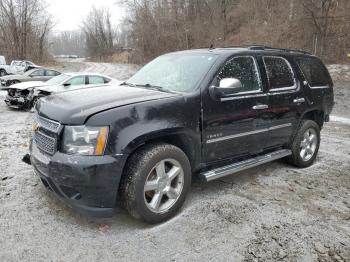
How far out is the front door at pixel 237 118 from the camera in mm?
3990

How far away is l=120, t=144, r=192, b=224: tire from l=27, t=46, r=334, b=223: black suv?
0.04 ft

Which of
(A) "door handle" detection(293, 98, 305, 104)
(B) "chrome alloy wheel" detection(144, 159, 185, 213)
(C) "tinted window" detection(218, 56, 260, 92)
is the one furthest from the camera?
(A) "door handle" detection(293, 98, 305, 104)

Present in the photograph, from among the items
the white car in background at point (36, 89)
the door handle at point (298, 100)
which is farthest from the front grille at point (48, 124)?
the white car in background at point (36, 89)

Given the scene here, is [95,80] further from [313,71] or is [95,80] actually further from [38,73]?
[313,71]

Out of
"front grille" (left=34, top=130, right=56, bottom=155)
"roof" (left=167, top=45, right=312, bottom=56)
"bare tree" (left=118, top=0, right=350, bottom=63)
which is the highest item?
"bare tree" (left=118, top=0, right=350, bottom=63)

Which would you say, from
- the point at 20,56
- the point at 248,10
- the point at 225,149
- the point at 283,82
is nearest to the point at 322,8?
the point at 248,10

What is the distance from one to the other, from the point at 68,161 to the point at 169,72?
6.37ft

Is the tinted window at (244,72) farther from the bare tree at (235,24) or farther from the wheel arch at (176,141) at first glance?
the bare tree at (235,24)

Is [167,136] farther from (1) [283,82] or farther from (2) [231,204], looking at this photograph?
(1) [283,82]

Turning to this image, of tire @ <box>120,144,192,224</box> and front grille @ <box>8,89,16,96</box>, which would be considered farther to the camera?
front grille @ <box>8,89,16,96</box>

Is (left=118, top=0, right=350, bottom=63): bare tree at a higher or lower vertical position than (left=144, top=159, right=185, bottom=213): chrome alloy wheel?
higher

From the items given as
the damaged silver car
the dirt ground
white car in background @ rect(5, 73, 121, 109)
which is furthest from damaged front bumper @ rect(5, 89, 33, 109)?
the dirt ground

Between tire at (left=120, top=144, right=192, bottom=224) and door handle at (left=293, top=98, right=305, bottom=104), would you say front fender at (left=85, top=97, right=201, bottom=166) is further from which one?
door handle at (left=293, top=98, right=305, bottom=104)

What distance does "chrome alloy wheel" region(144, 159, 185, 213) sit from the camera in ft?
11.7
